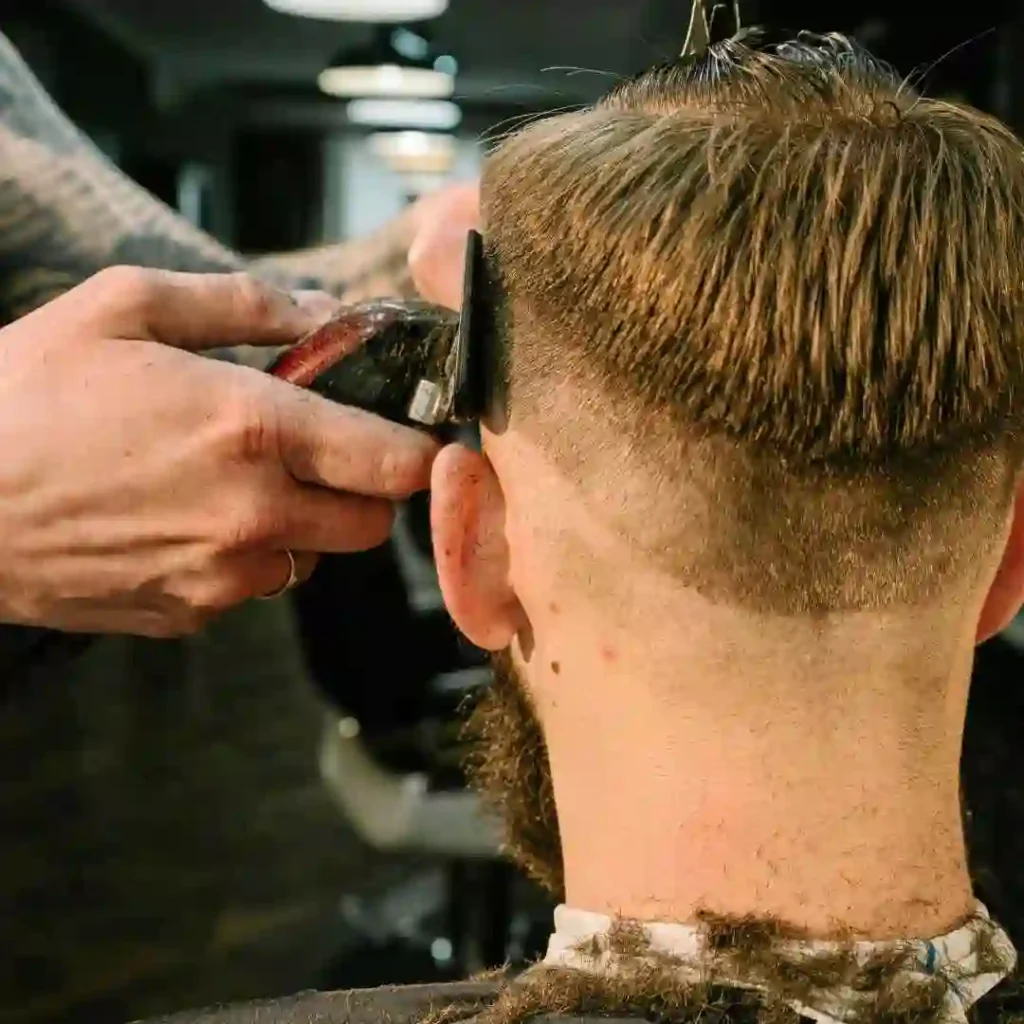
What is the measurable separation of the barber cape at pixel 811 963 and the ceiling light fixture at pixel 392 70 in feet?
6.18

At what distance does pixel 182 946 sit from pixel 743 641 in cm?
232

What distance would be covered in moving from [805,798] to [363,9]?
2025 mm

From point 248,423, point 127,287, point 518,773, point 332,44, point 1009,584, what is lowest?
point 518,773

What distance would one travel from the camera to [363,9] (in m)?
2.52

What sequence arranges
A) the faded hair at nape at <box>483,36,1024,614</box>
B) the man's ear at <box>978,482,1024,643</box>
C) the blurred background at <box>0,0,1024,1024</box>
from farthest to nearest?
the blurred background at <box>0,0,1024,1024</box>
the man's ear at <box>978,482,1024,643</box>
the faded hair at nape at <box>483,36,1024,614</box>

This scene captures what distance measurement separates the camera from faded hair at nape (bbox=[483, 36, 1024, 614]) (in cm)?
→ 90

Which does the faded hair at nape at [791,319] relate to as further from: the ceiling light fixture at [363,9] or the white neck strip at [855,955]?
the ceiling light fixture at [363,9]

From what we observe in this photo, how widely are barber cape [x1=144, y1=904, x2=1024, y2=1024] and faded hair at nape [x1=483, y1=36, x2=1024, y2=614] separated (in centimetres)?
25

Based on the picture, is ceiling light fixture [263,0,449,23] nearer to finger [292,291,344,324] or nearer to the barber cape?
finger [292,291,344,324]

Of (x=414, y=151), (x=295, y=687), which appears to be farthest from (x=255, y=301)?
(x=295, y=687)

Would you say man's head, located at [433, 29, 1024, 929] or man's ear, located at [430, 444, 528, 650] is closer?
man's head, located at [433, 29, 1024, 929]

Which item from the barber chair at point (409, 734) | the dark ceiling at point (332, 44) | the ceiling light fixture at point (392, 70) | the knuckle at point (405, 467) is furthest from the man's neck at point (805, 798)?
the ceiling light fixture at point (392, 70)

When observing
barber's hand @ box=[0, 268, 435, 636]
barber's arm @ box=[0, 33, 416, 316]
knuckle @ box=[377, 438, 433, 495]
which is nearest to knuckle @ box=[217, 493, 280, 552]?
barber's hand @ box=[0, 268, 435, 636]

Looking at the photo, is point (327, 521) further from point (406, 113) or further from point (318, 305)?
point (406, 113)
